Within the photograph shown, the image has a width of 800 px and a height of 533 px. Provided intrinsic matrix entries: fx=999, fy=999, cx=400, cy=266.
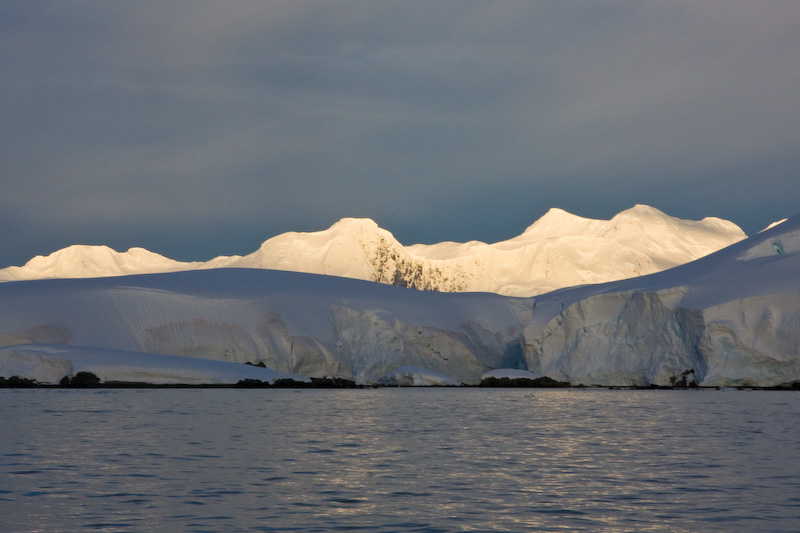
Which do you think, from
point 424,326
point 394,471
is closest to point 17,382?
point 424,326

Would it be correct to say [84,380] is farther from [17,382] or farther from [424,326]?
[424,326]

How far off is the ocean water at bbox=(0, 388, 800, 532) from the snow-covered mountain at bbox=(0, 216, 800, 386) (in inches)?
716

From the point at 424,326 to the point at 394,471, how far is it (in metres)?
45.4

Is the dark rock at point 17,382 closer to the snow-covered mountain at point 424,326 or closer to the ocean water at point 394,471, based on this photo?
the snow-covered mountain at point 424,326

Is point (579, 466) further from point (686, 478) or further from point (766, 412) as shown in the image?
point (766, 412)

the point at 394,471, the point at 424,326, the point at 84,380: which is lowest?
the point at 394,471

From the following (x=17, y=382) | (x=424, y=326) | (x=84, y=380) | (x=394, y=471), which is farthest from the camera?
(x=424, y=326)

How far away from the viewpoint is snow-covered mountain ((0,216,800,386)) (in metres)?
49.2

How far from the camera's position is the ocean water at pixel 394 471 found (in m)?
12.3

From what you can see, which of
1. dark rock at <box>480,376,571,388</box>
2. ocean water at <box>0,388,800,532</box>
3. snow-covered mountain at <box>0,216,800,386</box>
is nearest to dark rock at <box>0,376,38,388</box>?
snow-covered mountain at <box>0,216,800,386</box>

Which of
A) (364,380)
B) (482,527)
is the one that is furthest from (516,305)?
(482,527)

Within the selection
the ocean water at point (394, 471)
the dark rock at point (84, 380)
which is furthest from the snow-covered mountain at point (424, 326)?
the ocean water at point (394, 471)

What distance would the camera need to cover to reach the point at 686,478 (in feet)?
52.1

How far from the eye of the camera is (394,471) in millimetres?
16734
